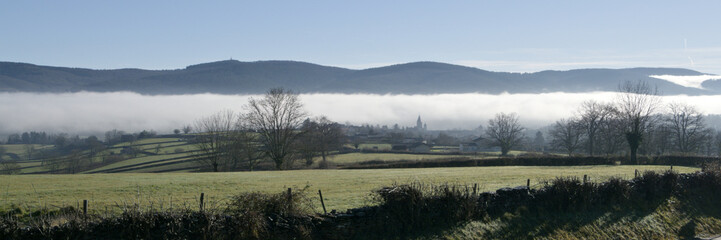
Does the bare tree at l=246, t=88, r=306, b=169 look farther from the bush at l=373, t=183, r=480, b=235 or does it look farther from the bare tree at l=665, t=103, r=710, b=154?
the bare tree at l=665, t=103, r=710, b=154

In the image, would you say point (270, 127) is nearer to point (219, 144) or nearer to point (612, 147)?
point (219, 144)

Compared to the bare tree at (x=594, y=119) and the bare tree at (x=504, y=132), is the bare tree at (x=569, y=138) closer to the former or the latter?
the bare tree at (x=594, y=119)

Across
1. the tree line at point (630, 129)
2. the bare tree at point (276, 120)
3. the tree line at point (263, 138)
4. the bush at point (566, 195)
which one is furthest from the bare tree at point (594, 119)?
A: the bush at point (566, 195)

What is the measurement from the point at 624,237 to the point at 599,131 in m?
69.4

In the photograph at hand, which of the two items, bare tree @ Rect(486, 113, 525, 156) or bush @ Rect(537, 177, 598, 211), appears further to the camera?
bare tree @ Rect(486, 113, 525, 156)

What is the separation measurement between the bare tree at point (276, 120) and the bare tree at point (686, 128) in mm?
64579

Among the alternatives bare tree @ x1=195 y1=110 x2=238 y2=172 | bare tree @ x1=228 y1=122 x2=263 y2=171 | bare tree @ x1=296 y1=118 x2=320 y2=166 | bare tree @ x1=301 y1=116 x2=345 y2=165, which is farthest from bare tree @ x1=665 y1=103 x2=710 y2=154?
bare tree @ x1=195 y1=110 x2=238 y2=172

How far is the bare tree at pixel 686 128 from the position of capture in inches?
3344

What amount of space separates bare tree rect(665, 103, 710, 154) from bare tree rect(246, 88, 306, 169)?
6458 centimetres

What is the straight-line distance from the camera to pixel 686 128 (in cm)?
9088

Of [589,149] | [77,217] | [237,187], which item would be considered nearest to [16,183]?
[237,187]

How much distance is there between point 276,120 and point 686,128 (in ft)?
243

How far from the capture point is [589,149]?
85125 millimetres

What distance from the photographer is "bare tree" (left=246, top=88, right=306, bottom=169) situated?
199 ft
